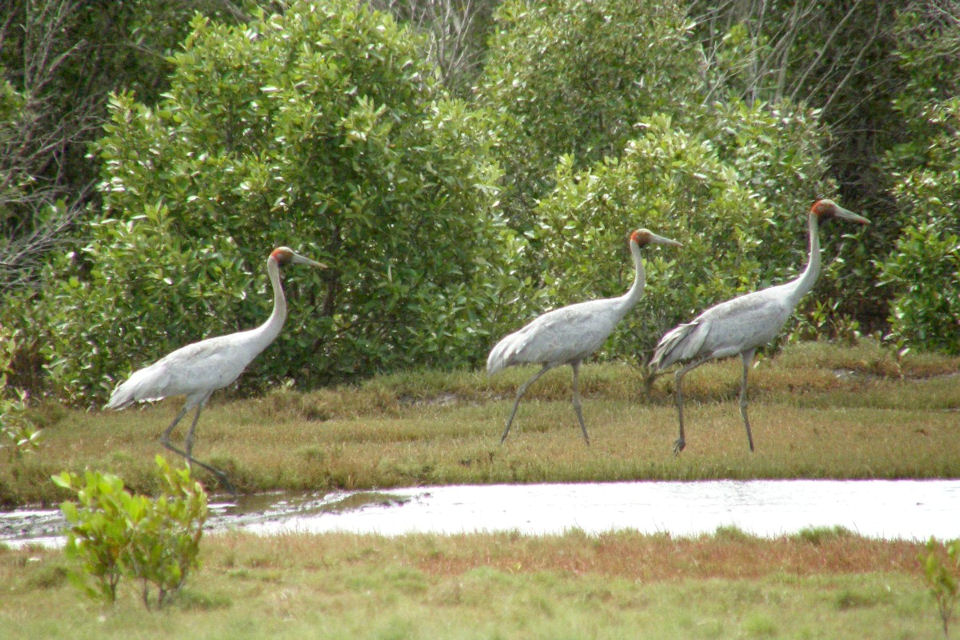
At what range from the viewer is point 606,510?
377 inches

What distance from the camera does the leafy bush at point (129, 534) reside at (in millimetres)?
6180

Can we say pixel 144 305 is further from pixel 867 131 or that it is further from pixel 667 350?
pixel 867 131

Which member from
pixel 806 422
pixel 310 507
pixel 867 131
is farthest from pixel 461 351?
pixel 867 131

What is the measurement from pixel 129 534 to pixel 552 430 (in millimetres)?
7708

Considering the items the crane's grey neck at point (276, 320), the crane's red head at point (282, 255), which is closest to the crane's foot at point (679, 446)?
the crane's grey neck at point (276, 320)

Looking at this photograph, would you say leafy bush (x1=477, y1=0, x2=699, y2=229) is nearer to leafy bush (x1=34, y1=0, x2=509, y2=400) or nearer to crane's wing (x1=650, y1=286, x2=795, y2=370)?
leafy bush (x1=34, y1=0, x2=509, y2=400)

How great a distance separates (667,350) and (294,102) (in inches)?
263

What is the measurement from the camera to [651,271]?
50.3ft

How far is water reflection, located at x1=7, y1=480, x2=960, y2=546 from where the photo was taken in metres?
8.76

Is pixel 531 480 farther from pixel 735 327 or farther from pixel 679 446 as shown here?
pixel 735 327

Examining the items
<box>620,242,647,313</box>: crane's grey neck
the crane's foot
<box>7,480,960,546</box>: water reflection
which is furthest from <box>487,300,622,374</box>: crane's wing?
<box>7,480,960,546</box>: water reflection


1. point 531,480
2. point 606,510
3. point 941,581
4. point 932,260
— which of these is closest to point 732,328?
point 531,480

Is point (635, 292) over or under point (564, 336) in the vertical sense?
over

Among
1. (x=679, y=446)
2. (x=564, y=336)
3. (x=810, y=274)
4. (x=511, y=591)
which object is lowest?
(x=679, y=446)
